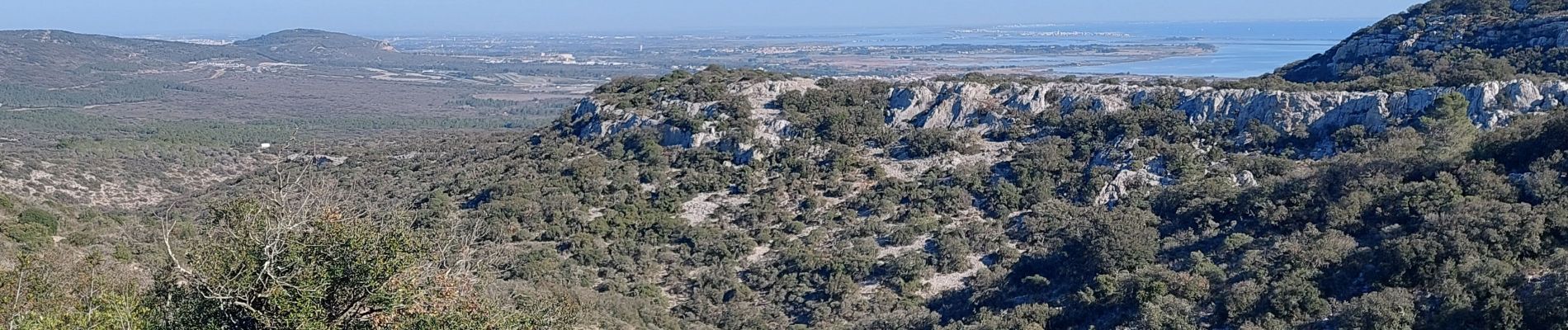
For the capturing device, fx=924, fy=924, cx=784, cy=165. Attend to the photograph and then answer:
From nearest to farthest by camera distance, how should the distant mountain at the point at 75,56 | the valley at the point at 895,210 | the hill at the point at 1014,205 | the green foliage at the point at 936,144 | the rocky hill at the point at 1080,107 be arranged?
the valley at the point at 895,210 → the hill at the point at 1014,205 → the rocky hill at the point at 1080,107 → the green foliage at the point at 936,144 → the distant mountain at the point at 75,56

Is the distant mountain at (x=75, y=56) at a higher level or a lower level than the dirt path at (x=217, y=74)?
higher

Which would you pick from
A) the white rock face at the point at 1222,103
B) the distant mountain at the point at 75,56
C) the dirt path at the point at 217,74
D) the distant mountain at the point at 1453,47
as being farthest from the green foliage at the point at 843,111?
the dirt path at the point at 217,74

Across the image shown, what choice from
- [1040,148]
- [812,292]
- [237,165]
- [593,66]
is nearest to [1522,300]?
[812,292]

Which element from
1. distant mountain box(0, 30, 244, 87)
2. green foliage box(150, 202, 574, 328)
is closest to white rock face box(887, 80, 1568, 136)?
green foliage box(150, 202, 574, 328)

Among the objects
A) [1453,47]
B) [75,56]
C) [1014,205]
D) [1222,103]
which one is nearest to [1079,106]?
[1222,103]

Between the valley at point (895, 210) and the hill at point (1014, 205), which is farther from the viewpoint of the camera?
the hill at point (1014, 205)

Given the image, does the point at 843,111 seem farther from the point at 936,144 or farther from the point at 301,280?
the point at 301,280

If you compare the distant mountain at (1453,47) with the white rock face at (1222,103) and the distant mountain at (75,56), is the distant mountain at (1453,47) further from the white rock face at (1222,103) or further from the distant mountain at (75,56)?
the distant mountain at (75,56)

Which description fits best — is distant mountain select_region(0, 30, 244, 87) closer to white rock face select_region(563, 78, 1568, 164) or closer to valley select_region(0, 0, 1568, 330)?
valley select_region(0, 0, 1568, 330)

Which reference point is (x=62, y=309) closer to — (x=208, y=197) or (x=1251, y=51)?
(x=208, y=197)
